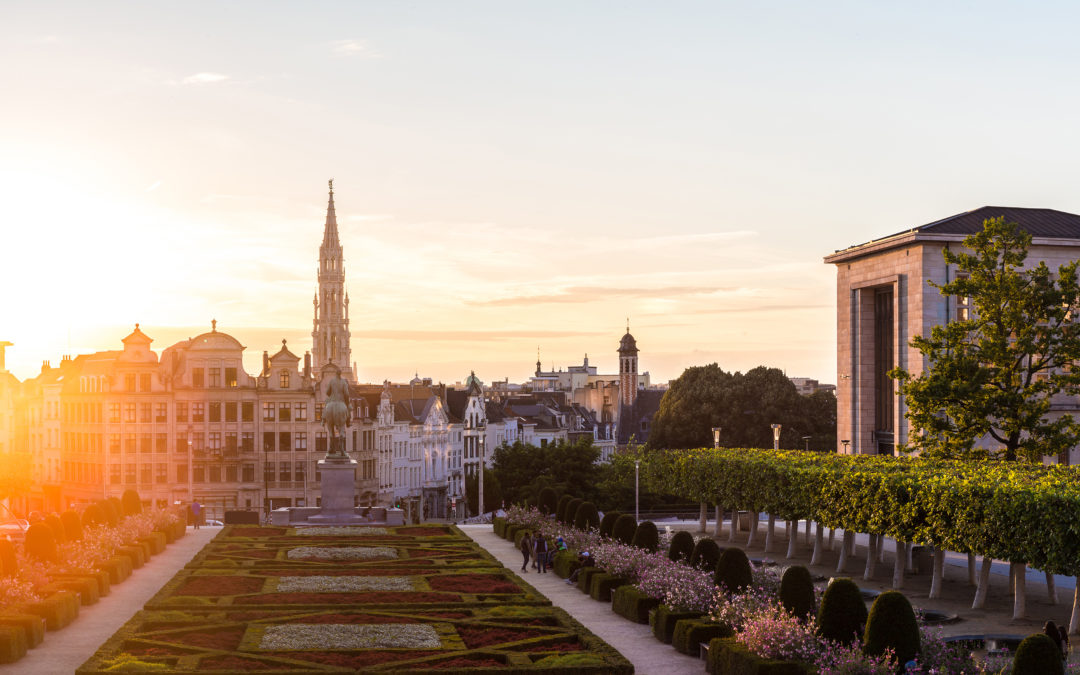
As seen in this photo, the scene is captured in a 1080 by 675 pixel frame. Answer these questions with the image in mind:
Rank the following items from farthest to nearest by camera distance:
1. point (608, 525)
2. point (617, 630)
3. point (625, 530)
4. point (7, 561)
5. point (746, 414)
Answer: point (746, 414) < point (608, 525) < point (625, 530) < point (7, 561) < point (617, 630)

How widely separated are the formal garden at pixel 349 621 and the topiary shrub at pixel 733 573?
4561 millimetres

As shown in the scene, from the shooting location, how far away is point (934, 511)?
43.8 m

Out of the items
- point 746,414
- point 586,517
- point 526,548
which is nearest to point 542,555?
point 526,548

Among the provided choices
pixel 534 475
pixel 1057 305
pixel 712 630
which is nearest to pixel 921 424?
→ pixel 1057 305

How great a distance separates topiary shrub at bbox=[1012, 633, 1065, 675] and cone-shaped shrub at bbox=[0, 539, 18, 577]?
26400mm

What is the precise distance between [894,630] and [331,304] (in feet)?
483

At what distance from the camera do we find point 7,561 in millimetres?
36969

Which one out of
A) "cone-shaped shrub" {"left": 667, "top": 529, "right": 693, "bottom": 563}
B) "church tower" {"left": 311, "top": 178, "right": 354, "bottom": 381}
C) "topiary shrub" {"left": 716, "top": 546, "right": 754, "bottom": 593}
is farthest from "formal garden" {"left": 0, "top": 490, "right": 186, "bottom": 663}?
"church tower" {"left": 311, "top": 178, "right": 354, "bottom": 381}

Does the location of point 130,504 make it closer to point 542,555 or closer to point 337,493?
point 337,493

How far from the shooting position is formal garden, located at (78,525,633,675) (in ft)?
100

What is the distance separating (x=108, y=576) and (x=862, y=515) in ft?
86.9

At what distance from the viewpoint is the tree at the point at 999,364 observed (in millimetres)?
53406

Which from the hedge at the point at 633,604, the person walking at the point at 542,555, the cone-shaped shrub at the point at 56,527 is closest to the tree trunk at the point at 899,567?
the person walking at the point at 542,555

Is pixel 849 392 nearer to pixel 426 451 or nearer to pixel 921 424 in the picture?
pixel 921 424
